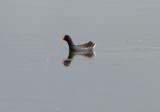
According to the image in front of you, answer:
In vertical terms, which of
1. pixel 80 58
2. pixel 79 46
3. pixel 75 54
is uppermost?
pixel 79 46

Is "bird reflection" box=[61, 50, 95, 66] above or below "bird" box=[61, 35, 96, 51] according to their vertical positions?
below

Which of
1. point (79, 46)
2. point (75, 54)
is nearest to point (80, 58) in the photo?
point (75, 54)

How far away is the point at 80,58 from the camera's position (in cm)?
2400

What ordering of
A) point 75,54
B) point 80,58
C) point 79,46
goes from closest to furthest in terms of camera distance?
1. point 80,58
2. point 75,54
3. point 79,46

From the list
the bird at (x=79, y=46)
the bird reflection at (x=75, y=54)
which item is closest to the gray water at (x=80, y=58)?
the bird reflection at (x=75, y=54)

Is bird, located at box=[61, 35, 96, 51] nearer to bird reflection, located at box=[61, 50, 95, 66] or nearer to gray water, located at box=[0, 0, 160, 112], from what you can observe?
bird reflection, located at box=[61, 50, 95, 66]

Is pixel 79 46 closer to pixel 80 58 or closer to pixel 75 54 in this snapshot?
pixel 75 54

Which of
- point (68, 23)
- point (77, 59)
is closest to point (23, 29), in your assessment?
point (68, 23)

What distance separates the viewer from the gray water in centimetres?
1738

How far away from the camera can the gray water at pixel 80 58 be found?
17.4 metres

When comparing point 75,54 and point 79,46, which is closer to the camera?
point 75,54

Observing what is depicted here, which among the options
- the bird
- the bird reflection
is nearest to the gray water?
the bird reflection

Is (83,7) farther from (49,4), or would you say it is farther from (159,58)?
(159,58)

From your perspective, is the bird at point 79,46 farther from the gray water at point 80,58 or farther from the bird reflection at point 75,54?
the gray water at point 80,58
